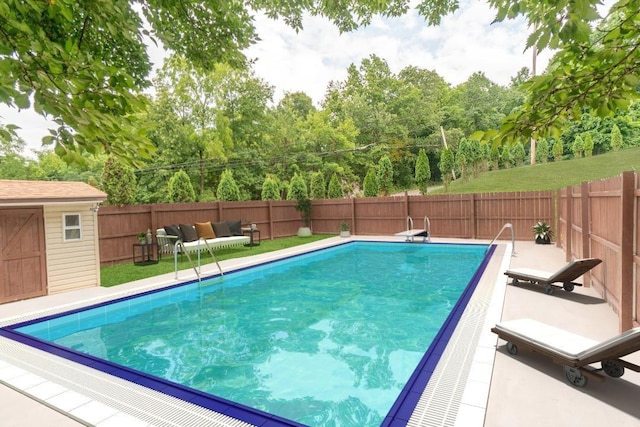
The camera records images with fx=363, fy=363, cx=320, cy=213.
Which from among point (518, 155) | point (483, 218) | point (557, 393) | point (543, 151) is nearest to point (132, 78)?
point (557, 393)

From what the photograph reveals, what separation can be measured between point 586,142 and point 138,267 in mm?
36106

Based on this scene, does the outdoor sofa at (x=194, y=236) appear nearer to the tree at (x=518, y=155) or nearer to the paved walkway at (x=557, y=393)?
the paved walkway at (x=557, y=393)

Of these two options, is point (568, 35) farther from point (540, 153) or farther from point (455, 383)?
point (540, 153)

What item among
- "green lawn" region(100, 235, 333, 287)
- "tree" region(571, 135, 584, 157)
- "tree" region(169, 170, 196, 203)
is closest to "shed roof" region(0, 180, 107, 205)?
"green lawn" region(100, 235, 333, 287)

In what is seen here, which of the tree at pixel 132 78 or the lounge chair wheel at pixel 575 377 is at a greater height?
the tree at pixel 132 78

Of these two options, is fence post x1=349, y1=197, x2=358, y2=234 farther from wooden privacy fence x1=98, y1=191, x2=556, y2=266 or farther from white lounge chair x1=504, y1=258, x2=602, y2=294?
white lounge chair x1=504, y1=258, x2=602, y2=294

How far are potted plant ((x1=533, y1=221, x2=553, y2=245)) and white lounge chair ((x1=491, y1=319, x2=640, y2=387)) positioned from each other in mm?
10188

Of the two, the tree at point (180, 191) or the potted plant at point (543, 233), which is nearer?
the potted plant at point (543, 233)

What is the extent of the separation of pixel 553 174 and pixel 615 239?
27.7m

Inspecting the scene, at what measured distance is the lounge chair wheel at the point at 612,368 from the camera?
319 cm

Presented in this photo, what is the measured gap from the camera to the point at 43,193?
24.5 feet

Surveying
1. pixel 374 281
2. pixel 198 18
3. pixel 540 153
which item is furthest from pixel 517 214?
pixel 540 153

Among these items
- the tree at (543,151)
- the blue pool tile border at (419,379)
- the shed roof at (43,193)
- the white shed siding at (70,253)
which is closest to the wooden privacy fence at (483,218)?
the blue pool tile border at (419,379)

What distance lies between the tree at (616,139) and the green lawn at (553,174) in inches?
29.7
